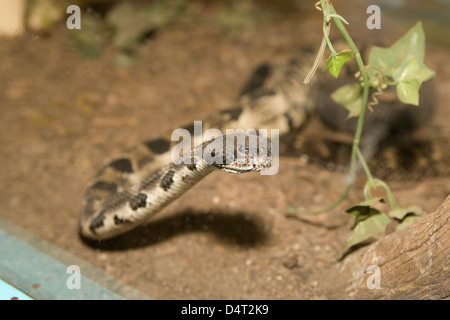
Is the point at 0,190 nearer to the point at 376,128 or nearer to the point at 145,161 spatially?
the point at 145,161

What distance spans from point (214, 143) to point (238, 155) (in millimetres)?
165

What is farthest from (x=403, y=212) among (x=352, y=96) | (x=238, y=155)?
(x=238, y=155)

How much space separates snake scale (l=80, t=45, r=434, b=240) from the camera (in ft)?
Result: 8.18

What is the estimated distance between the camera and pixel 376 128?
3.77m

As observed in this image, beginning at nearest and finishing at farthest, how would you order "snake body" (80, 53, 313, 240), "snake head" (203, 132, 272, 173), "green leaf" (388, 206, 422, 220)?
"snake head" (203, 132, 272, 173) → "green leaf" (388, 206, 422, 220) → "snake body" (80, 53, 313, 240)

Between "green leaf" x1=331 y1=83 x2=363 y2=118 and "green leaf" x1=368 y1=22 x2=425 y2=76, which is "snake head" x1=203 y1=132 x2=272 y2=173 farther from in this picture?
"green leaf" x1=368 y1=22 x2=425 y2=76

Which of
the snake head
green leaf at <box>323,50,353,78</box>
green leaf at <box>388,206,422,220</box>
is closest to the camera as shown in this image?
green leaf at <box>323,50,353,78</box>

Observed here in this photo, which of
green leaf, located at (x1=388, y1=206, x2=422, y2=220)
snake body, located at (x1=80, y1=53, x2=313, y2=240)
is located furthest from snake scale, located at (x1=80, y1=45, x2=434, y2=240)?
green leaf, located at (x1=388, y1=206, x2=422, y2=220)

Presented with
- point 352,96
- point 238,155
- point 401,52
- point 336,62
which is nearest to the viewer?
point 336,62

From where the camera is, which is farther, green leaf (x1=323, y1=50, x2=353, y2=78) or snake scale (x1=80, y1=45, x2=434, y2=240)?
snake scale (x1=80, y1=45, x2=434, y2=240)

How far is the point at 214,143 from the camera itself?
7.70 ft

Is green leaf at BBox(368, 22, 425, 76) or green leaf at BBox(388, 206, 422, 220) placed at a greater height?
green leaf at BBox(368, 22, 425, 76)

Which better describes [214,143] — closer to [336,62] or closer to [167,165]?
[167,165]
